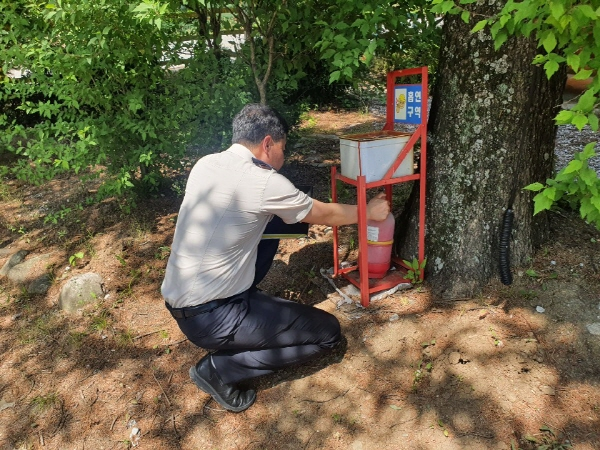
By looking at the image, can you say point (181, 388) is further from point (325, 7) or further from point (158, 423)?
point (325, 7)

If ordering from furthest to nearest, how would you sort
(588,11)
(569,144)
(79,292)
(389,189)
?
(569,144) → (79,292) → (389,189) → (588,11)

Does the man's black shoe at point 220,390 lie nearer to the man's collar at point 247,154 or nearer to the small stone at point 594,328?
the man's collar at point 247,154

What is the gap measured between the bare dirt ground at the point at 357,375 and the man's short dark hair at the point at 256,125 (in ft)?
4.49

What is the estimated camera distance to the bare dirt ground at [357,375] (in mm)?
2314

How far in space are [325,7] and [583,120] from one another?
2309mm

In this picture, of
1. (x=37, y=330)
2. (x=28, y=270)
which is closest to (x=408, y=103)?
(x=37, y=330)

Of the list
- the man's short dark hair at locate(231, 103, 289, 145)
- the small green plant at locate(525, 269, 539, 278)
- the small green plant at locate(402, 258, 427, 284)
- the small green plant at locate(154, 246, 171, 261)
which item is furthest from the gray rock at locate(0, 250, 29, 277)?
the small green plant at locate(525, 269, 539, 278)

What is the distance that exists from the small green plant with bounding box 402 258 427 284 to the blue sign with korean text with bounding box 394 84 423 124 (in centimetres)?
97

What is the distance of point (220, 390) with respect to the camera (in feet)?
8.50

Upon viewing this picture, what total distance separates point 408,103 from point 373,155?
0.46 meters

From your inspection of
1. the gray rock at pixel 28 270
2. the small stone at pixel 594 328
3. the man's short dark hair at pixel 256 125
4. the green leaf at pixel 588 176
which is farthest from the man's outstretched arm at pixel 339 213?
the gray rock at pixel 28 270

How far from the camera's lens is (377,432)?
2.34 m

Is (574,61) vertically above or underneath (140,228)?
above

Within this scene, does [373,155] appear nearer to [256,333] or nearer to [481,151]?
[481,151]
